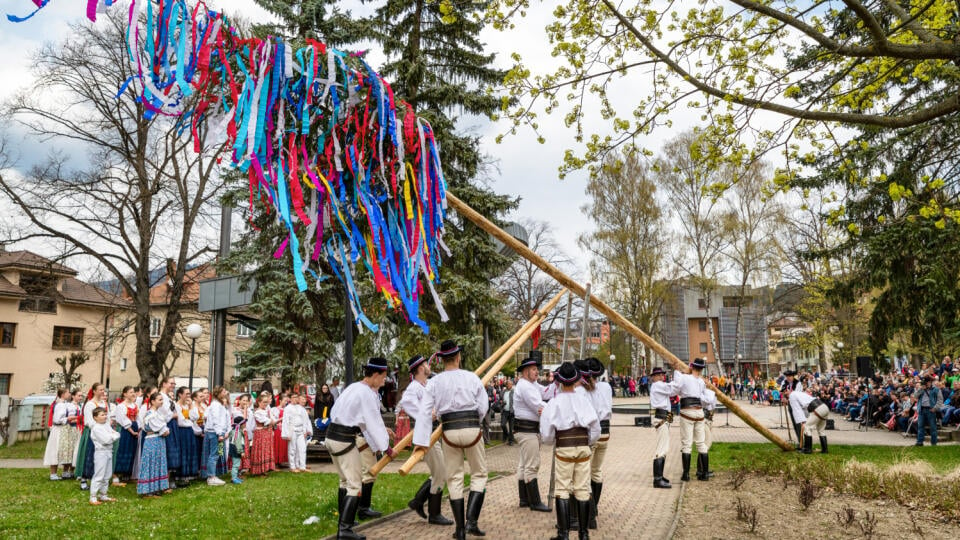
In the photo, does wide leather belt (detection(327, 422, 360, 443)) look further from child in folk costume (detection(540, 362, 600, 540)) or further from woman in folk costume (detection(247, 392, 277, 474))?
woman in folk costume (detection(247, 392, 277, 474))

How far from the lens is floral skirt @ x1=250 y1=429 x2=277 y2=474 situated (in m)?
12.8

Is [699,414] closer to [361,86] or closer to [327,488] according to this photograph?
[327,488]

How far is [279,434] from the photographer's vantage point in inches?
545

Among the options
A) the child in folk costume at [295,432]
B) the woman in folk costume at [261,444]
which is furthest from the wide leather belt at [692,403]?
the woman in folk costume at [261,444]

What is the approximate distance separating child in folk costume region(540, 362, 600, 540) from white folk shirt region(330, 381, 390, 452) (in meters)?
1.87

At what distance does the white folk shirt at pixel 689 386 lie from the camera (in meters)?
10.6

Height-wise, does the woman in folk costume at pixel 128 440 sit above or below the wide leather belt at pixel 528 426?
below

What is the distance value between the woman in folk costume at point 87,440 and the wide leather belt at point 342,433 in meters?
5.74

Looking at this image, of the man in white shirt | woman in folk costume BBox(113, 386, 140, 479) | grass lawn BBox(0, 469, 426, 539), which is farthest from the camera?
woman in folk costume BBox(113, 386, 140, 479)

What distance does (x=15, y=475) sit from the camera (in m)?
13.4

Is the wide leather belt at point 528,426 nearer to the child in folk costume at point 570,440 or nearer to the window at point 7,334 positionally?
the child in folk costume at point 570,440

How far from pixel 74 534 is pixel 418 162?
5.81 metres

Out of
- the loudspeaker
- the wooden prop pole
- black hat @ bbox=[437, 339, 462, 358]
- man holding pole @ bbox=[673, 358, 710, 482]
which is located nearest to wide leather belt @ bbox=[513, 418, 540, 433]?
the wooden prop pole

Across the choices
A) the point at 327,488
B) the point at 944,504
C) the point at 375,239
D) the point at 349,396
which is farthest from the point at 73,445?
the point at 944,504
